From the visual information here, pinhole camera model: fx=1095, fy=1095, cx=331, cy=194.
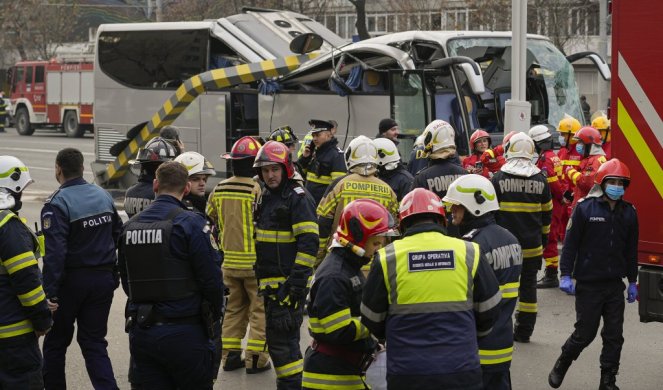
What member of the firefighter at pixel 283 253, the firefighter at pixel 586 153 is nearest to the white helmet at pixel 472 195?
the firefighter at pixel 283 253

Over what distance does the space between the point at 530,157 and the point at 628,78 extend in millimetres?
2067

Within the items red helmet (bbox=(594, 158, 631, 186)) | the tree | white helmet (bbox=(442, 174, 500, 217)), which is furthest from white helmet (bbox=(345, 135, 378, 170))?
the tree

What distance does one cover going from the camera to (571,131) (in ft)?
43.9

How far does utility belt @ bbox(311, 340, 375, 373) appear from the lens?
5648 millimetres

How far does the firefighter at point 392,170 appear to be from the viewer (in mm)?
10367

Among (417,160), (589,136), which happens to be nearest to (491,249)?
(417,160)

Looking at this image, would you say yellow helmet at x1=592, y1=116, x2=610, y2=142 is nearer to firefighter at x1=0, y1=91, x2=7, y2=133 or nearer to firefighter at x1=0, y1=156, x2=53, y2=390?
firefighter at x1=0, y1=156, x2=53, y2=390

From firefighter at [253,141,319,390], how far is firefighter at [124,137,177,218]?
896 millimetres

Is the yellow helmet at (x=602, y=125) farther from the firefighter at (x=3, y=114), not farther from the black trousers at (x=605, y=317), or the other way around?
the firefighter at (x=3, y=114)

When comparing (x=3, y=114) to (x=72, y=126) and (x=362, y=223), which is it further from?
(x=362, y=223)

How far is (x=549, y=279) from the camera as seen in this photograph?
40.8 feet

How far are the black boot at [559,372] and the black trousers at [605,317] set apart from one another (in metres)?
0.17

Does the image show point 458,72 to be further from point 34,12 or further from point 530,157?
point 34,12

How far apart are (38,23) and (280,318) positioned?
47983 millimetres
